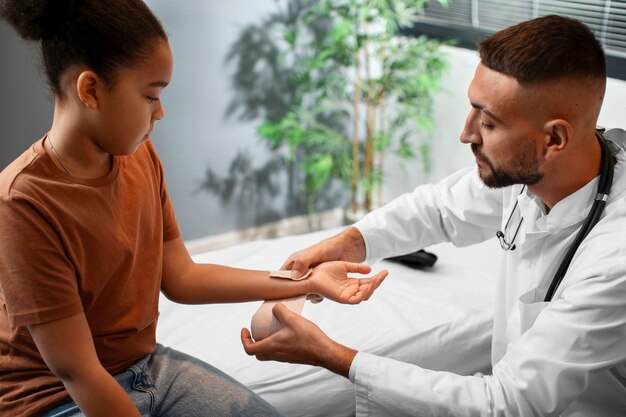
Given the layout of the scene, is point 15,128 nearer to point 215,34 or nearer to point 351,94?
point 215,34

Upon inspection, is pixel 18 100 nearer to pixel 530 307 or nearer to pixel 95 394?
pixel 95 394

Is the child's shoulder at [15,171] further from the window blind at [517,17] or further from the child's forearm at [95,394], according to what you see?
the window blind at [517,17]

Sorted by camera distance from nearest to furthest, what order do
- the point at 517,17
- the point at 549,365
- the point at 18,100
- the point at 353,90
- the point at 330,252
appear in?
the point at 549,365
the point at 330,252
the point at 18,100
the point at 517,17
the point at 353,90

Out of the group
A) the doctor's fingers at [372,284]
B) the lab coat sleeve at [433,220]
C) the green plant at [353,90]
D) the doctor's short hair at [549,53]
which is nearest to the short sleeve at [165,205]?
the doctor's fingers at [372,284]

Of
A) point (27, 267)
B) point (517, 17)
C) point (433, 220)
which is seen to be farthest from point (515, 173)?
point (517, 17)

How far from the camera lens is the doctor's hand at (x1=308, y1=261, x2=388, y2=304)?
157 centimetres

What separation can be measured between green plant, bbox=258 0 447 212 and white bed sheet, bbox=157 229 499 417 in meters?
1.38

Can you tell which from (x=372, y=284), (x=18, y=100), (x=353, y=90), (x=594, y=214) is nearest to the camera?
(x=594, y=214)

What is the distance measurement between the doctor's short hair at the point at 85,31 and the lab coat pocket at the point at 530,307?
3.09 feet

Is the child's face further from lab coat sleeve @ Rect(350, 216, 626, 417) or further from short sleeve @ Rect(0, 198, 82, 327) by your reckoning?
lab coat sleeve @ Rect(350, 216, 626, 417)

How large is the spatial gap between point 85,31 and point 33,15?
0.27 ft

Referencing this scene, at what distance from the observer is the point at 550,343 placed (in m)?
1.36

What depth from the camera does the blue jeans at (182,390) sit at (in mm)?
1363

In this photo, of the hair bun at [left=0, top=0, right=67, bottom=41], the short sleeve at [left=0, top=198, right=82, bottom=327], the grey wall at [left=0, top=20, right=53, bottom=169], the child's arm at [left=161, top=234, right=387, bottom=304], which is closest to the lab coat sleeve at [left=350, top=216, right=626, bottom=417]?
the child's arm at [left=161, top=234, right=387, bottom=304]
